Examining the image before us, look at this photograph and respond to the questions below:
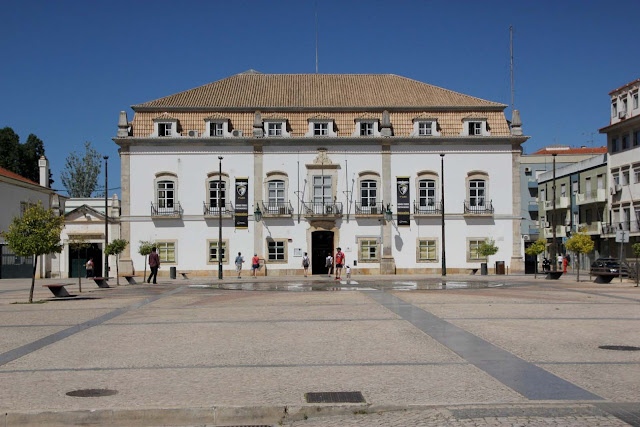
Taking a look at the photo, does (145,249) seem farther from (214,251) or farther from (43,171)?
(43,171)

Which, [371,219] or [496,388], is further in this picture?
[371,219]

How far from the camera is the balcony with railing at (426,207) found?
4840 cm

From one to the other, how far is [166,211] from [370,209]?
13531 mm

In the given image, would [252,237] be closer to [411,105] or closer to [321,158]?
[321,158]

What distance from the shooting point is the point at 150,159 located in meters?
48.7

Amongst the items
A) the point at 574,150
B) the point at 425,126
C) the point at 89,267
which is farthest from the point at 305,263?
the point at 574,150

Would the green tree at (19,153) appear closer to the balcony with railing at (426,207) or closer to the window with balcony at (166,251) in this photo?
the window with balcony at (166,251)

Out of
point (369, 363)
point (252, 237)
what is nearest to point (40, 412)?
point (369, 363)

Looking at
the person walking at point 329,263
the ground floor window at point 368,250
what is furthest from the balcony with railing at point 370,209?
the person walking at point 329,263

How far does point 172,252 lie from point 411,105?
18.9 meters

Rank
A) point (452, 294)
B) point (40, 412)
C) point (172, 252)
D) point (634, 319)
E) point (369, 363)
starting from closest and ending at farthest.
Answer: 1. point (40, 412)
2. point (369, 363)
3. point (634, 319)
4. point (452, 294)
5. point (172, 252)

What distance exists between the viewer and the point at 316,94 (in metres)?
52.2

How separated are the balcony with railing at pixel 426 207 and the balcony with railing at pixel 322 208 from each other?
16.6 ft

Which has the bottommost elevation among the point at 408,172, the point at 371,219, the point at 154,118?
the point at 371,219
